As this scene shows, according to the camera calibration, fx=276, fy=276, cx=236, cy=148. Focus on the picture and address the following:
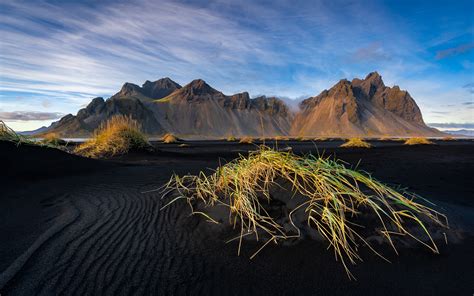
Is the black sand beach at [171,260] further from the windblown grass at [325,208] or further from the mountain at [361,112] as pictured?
the mountain at [361,112]

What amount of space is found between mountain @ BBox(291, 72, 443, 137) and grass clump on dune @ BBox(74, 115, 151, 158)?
429 feet

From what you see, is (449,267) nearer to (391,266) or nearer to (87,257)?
(391,266)

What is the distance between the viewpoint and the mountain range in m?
110

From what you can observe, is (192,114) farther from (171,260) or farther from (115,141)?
(171,260)

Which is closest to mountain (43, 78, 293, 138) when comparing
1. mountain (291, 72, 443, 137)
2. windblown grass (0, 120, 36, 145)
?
mountain (291, 72, 443, 137)

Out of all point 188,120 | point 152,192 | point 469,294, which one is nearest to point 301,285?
point 469,294

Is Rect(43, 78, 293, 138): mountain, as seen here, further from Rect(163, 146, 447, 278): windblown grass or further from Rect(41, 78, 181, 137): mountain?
Rect(163, 146, 447, 278): windblown grass

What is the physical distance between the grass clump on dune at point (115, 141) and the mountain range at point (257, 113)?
9649cm

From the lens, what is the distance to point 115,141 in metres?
9.91

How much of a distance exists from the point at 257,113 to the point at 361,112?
5619cm

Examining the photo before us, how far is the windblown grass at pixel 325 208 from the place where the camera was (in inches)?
77.4

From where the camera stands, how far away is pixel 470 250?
6.24ft

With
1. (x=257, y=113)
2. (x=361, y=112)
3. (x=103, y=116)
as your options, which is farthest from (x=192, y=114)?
(x=361, y=112)

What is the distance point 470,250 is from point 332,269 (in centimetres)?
105
